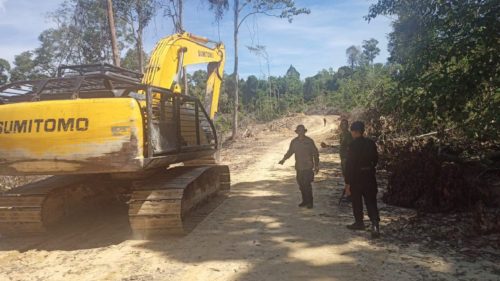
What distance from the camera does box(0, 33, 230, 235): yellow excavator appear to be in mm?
5824

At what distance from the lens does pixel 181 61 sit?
933cm

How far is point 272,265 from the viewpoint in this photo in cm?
503

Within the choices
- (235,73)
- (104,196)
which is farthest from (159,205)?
(235,73)

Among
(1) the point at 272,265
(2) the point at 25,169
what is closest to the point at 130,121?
(2) the point at 25,169

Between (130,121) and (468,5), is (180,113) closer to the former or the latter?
(130,121)

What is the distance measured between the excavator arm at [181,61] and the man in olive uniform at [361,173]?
3.59 metres

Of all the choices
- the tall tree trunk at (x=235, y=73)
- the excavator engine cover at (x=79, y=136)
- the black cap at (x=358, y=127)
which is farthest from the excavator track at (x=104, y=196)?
the tall tree trunk at (x=235, y=73)

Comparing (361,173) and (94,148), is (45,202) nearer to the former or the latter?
(94,148)

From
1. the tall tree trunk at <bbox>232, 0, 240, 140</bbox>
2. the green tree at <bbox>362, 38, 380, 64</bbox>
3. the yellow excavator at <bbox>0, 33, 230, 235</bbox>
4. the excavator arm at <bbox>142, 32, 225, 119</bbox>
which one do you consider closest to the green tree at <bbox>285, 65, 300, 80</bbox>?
the green tree at <bbox>362, 38, 380, 64</bbox>

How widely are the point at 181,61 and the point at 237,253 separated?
512 cm

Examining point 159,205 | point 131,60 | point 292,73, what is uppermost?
point 292,73

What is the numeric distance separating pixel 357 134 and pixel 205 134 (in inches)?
145

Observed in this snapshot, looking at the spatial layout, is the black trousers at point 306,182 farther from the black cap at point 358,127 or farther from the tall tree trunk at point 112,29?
the tall tree trunk at point 112,29

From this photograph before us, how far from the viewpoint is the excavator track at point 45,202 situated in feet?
21.0
